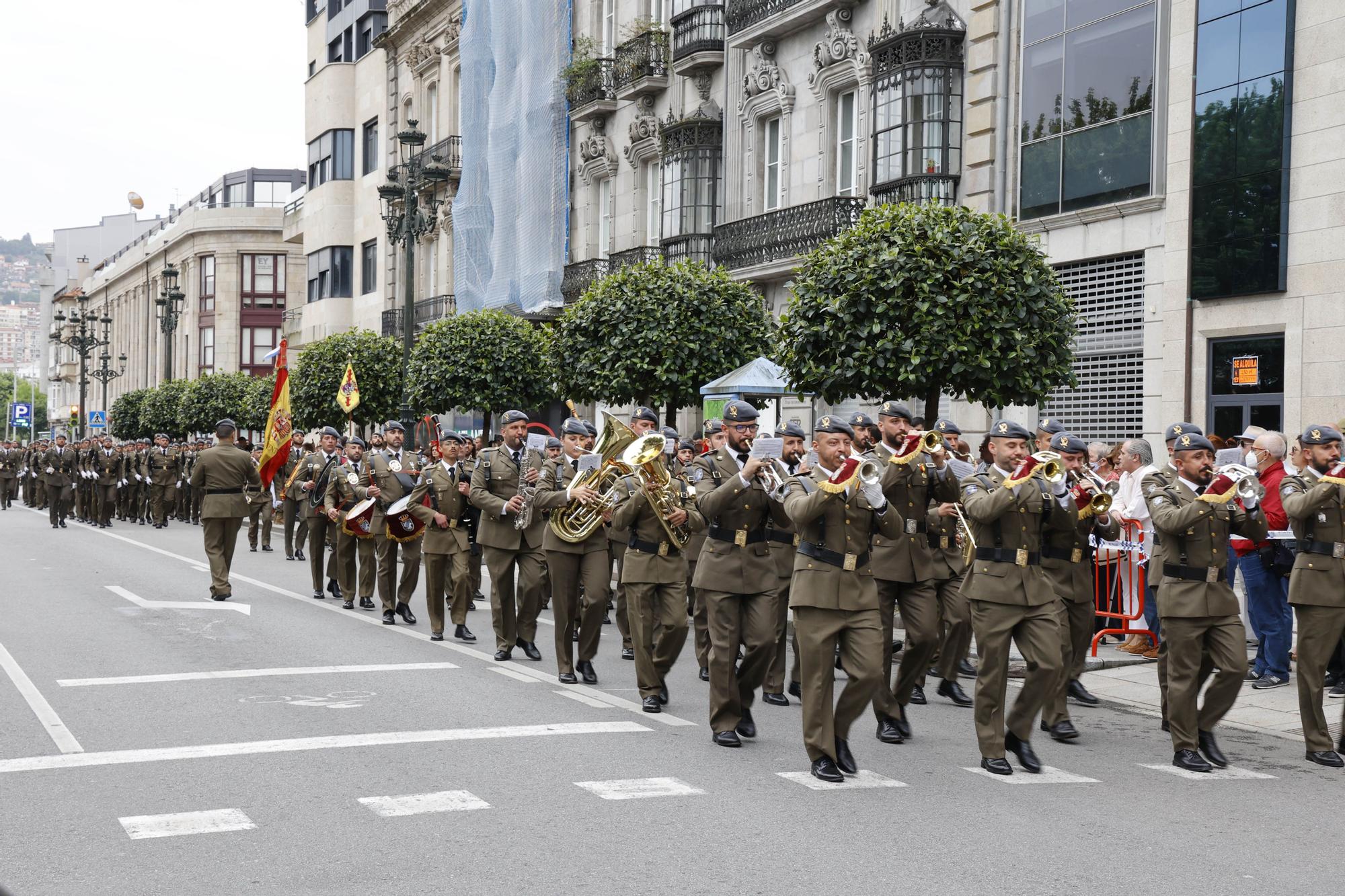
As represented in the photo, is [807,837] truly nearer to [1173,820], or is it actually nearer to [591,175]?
[1173,820]

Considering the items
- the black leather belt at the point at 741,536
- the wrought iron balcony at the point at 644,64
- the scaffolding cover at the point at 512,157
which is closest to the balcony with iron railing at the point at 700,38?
the wrought iron balcony at the point at 644,64

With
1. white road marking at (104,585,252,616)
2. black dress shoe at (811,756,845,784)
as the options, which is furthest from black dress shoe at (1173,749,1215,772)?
white road marking at (104,585,252,616)

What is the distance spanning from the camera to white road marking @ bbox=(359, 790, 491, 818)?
678 cm

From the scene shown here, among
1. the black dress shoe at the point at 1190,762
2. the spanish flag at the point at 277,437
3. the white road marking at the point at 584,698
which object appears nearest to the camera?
the black dress shoe at the point at 1190,762

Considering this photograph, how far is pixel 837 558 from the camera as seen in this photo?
25.6 feet

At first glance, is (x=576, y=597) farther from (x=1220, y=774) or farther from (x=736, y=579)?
(x=1220, y=774)

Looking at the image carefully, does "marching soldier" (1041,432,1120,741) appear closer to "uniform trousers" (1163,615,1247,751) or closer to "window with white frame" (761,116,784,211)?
"uniform trousers" (1163,615,1247,751)

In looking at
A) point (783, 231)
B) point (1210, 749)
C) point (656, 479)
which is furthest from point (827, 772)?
point (783, 231)

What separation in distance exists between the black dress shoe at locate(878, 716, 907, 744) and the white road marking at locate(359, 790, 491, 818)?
2807 mm

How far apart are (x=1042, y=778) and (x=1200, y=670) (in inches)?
48.8

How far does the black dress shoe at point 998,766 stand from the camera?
25.8ft

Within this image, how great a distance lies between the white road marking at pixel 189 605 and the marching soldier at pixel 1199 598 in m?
9.57

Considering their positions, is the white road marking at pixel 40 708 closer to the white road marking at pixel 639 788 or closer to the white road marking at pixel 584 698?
the white road marking at pixel 639 788

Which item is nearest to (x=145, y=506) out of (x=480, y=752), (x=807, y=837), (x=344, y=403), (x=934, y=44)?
(x=344, y=403)
